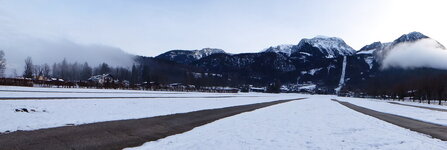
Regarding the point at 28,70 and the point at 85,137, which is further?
the point at 28,70

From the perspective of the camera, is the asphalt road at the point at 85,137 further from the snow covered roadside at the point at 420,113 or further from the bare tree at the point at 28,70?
the bare tree at the point at 28,70

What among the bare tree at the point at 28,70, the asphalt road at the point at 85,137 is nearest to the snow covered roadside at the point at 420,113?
the asphalt road at the point at 85,137

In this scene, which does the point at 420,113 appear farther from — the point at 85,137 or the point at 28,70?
the point at 28,70

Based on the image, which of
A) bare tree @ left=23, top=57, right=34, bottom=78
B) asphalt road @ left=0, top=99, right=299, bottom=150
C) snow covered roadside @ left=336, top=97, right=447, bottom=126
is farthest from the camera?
bare tree @ left=23, top=57, right=34, bottom=78

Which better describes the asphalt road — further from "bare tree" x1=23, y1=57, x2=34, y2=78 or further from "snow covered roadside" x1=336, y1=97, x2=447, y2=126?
"bare tree" x1=23, y1=57, x2=34, y2=78

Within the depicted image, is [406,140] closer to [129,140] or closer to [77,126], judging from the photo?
[129,140]

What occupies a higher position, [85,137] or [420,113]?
[85,137]

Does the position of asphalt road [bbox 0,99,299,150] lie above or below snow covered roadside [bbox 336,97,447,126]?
above

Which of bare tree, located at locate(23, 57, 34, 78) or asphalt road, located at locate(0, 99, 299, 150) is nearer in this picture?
asphalt road, located at locate(0, 99, 299, 150)

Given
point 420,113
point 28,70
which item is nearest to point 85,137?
point 420,113

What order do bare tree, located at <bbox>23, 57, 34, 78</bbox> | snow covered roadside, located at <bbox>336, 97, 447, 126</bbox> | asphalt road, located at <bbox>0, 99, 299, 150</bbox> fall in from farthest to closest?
bare tree, located at <bbox>23, 57, 34, 78</bbox>, snow covered roadside, located at <bbox>336, 97, 447, 126</bbox>, asphalt road, located at <bbox>0, 99, 299, 150</bbox>

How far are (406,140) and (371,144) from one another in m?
2.55

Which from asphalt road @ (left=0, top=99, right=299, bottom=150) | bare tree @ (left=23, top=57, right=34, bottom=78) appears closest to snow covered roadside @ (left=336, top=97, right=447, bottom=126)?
asphalt road @ (left=0, top=99, right=299, bottom=150)

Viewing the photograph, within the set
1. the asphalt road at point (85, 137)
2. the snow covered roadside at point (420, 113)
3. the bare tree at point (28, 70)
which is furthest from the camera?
the bare tree at point (28, 70)
